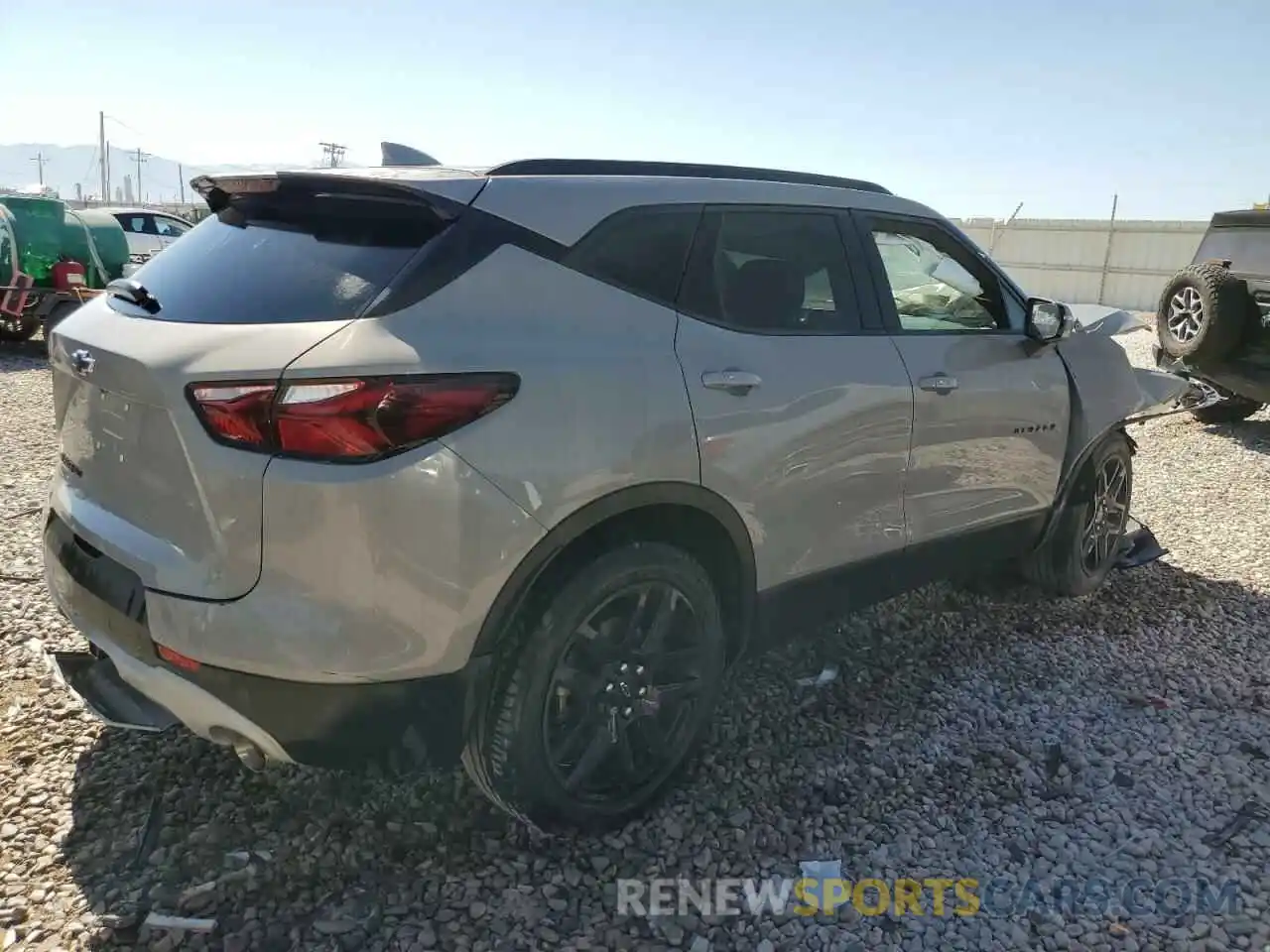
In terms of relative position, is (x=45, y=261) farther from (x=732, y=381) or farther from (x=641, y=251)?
(x=732, y=381)

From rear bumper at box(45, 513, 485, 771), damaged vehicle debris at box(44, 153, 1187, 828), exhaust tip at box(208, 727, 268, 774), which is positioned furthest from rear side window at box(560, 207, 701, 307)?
exhaust tip at box(208, 727, 268, 774)

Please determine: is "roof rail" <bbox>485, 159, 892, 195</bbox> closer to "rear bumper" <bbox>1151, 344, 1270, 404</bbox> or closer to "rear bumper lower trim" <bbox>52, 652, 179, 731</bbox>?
"rear bumper lower trim" <bbox>52, 652, 179, 731</bbox>

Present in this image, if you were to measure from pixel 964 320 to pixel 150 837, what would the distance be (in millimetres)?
3275

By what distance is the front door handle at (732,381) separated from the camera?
263 cm

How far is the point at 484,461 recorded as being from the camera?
2.14m

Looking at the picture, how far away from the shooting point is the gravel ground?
93.2 inches

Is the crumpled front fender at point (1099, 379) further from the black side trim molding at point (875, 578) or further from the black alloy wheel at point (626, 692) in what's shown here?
the black alloy wheel at point (626, 692)

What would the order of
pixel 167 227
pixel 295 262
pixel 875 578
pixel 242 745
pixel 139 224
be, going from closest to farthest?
pixel 242 745, pixel 295 262, pixel 875 578, pixel 139 224, pixel 167 227

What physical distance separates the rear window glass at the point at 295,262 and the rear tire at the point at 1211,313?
25.2ft

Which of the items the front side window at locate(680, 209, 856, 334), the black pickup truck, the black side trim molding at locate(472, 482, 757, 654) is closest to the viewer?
the black side trim molding at locate(472, 482, 757, 654)

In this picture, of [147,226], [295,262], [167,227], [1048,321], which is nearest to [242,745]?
[295,262]

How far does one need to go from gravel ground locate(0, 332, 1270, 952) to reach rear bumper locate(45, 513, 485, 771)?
1.39 ft

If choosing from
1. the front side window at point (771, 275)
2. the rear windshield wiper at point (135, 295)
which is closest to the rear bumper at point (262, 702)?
the rear windshield wiper at point (135, 295)

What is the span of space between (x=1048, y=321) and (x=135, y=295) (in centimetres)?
327
